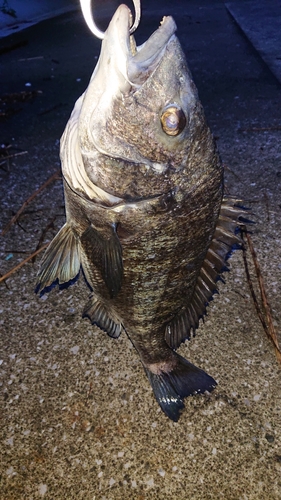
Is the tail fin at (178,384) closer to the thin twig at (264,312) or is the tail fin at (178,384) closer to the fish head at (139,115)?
the thin twig at (264,312)

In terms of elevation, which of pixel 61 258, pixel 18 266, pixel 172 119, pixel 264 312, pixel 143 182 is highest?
pixel 172 119

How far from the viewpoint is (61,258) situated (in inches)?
75.4

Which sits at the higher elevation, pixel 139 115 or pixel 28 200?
pixel 139 115

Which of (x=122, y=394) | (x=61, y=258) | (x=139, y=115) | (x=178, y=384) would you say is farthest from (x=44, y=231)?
(x=139, y=115)

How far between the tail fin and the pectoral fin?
1.94ft

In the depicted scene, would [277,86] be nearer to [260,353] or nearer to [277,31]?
[277,31]

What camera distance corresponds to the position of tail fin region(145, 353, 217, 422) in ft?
6.42

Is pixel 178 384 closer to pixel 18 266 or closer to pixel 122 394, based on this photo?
pixel 122 394

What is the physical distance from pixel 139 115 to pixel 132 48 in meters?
0.23

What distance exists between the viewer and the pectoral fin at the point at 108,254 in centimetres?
159

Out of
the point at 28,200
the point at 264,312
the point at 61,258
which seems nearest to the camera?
the point at 61,258

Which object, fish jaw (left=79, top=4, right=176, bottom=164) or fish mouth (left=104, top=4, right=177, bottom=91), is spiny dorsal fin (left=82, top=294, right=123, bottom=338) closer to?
fish jaw (left=79, top=4, right=176, bottom=164)

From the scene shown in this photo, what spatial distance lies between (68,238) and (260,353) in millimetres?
1219

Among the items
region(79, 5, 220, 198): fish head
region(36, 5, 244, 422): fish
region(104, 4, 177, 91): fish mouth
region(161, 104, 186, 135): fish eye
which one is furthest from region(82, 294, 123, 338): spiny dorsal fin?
region(104, 4, 177, 91): fish mouth
